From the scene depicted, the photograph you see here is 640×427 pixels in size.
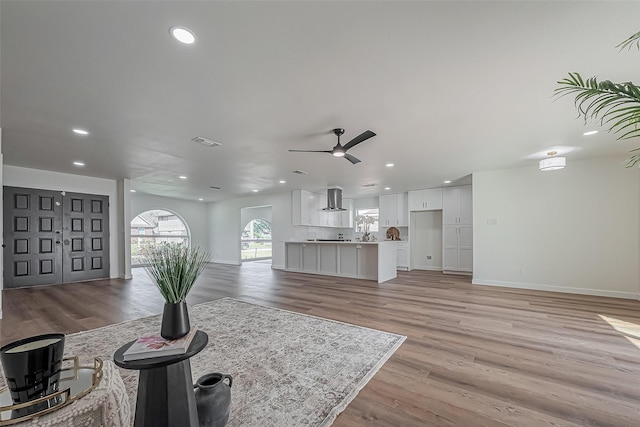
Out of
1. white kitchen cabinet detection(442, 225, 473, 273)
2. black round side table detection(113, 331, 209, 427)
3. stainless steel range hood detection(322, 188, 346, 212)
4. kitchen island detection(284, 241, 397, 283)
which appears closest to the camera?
black round side table detection(113, 331, 209, 427)

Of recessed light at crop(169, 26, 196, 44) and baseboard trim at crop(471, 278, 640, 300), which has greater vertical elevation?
recessed light at crop(169, 26, 196, 44)

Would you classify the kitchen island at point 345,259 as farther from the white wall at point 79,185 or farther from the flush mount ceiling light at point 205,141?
the white wall at point 79,185

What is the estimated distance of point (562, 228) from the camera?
5113 mm

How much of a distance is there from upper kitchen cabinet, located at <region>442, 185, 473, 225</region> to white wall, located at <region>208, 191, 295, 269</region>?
475 cm

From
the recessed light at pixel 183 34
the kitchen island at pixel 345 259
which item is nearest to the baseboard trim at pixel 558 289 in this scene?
the kitchen island at pixel 345 259

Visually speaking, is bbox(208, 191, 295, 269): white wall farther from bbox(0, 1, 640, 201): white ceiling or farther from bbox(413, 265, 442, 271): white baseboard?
bbox(0, 1, 640, 201): white ceiling

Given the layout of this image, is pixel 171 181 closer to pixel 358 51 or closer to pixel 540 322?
pixel 358 51

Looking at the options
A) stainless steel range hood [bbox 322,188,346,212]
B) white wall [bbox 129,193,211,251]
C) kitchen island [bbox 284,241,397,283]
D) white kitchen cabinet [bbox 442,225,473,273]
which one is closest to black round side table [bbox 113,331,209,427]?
kitchen island [bbox 284,241,397,283]

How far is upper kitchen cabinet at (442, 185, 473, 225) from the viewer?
751cm

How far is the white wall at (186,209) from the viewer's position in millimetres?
9055

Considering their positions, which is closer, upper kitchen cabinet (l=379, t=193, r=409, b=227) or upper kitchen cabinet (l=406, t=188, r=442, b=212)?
upper kitchen cabinet (l=406, t=188, r=442, b=212)

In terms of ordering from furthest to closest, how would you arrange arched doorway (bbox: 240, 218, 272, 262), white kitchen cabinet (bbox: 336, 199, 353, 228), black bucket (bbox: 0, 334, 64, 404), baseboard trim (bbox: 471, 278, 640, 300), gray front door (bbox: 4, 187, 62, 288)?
arched doorway (bbox: 240, 218, 272, 262) < white kitchen cabinet (bbox: 336, 199, 353, 228) < gray front door (bbox: 4, 187, 62, 288) < baseboard trim (bbox: 471, 278, 640, 300) < black bucket (bbox: 0, 334, 64, 404)

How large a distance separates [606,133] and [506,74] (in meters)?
2.62

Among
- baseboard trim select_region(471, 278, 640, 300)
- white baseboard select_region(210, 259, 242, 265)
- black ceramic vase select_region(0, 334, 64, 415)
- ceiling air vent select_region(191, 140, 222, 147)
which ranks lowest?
white baseboard select_region(210, 259, 242, 265)
